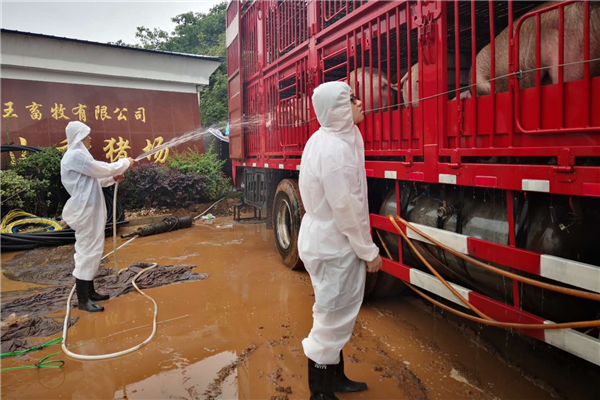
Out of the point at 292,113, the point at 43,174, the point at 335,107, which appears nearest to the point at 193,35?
the point at 43,174

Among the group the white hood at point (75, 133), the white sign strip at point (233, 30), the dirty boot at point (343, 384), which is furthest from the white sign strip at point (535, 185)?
the white sign strip at point (233, 30)

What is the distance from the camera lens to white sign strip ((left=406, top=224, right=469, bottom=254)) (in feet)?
8.21

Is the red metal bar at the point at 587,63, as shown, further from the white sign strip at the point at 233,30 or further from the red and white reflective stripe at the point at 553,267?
the white sign strip at the point at 233,30

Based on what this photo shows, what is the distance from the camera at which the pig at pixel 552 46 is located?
6.46 feet

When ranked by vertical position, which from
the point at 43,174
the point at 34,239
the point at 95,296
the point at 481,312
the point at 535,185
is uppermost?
the point at 43,174

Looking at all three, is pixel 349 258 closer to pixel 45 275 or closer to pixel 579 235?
pixel 579 235

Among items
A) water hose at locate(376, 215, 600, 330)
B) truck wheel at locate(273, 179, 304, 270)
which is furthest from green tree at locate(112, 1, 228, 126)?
water hose at locate(376, 215, 600, 330)

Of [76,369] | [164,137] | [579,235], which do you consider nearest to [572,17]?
[579,235]

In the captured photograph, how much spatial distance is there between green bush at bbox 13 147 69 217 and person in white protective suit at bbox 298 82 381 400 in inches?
303

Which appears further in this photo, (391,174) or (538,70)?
(391,174)

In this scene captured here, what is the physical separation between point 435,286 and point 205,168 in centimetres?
907

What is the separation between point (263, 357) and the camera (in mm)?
2971

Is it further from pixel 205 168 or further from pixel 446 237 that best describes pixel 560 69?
pixel 205 168

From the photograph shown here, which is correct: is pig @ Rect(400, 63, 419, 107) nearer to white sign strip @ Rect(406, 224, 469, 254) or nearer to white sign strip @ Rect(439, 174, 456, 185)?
white sign strip @ Rect(439, 174, 456, 185)
